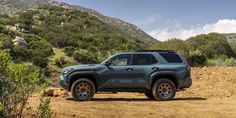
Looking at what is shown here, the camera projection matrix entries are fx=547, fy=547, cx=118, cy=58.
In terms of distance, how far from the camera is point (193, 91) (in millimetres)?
21828


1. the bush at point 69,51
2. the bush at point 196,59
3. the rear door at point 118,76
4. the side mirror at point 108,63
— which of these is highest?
the bush at point 69,51

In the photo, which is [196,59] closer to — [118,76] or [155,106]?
[118,76]

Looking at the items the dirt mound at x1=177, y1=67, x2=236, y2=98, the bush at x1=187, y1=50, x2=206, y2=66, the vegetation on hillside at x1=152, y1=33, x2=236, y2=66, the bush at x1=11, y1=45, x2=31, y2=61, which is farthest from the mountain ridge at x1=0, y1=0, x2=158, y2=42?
the dirt mound at x1=177, y1=67, x2=236, y2=98

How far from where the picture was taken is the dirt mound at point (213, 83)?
21.0m

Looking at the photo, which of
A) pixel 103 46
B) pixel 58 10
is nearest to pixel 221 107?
pixel 103 46

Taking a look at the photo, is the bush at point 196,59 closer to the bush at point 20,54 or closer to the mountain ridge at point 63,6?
the bush at point 20,54

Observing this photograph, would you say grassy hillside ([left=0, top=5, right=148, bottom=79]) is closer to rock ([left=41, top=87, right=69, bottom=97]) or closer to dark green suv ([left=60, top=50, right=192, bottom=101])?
rock ([left=41, top=87, right=69, bottom=97])

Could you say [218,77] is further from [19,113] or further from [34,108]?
[19,113]

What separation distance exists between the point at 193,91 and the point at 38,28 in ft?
119

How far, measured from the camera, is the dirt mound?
2098 centimetres

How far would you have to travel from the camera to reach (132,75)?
1825 cm

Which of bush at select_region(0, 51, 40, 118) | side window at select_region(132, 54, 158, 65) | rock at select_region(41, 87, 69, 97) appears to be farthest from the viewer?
rock at select_region(41, 87, 69, 97)

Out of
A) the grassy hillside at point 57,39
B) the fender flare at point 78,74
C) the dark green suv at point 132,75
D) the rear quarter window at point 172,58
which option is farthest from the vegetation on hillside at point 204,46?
the fender flare at point 78,74

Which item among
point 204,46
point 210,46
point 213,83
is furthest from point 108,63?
point 210,46
